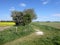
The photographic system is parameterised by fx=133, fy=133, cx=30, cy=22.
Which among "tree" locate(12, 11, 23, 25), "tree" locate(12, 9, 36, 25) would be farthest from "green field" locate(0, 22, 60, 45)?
"tree" locate(12, 11, 23, 25)

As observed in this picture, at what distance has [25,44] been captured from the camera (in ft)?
49.2

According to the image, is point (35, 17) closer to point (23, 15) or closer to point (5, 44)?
point (23, 15)

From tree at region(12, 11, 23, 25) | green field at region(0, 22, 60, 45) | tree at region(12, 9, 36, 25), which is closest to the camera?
green field at region(0, 22, 60, 45)

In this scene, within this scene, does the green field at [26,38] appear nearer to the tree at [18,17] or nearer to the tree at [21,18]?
the tree at [21,18]

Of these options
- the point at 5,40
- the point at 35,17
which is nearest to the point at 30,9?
the point at 35,17

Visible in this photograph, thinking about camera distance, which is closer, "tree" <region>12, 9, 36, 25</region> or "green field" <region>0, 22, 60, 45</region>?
"green field" <region>0, 22, 60, 45</region>

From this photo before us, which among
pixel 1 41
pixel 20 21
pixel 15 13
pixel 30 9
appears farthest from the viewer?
pixel 30 9

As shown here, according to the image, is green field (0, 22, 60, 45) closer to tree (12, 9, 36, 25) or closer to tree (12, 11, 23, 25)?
tree (12, 9, 36, 25)

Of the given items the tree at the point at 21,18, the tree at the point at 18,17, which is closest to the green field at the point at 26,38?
the tree at the point at 21,18

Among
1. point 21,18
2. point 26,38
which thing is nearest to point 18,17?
point 21,18

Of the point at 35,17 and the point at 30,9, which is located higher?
the point at 30,9

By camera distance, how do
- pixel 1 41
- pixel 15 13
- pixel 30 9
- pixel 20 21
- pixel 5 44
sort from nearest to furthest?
pixel 5 44 < pixel 1 41 < pixel 20 21 < pixel 15 13 < pixel 30 9

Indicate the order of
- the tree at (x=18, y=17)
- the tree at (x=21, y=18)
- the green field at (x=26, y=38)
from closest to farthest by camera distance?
the green field at (x=26, y=38), the tree at (x=21, y=18), the tree at (x=18, y=17)

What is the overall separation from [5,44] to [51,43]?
216 inches
